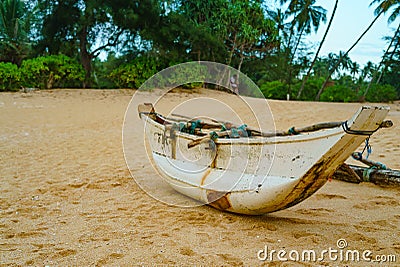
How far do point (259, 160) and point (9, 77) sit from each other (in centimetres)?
1339

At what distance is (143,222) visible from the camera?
3119 millimetres

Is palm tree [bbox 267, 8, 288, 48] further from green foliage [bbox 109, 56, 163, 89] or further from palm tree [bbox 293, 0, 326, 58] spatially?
green foliage [bbox 109, 56, 163, 89]

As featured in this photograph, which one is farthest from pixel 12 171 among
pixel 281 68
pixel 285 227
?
pixel 281 68

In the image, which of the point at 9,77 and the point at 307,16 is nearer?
the point at 9,77

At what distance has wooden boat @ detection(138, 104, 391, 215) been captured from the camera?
223 centimetres

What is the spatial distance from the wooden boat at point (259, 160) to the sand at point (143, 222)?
0.85ft

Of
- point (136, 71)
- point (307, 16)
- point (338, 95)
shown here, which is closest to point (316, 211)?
point (136, 71)

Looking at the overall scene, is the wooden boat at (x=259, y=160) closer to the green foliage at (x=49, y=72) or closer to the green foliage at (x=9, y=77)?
the green foliage at (x=49, y=72)

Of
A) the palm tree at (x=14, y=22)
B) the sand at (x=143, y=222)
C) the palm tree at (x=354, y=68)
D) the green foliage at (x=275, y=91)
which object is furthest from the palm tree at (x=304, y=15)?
the sand at (x=143, y=222)

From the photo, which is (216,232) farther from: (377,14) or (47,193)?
(377,14)

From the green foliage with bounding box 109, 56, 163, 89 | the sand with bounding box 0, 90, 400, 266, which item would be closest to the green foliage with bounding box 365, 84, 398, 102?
the green foliage with bounding box 109, 56, 163, 89

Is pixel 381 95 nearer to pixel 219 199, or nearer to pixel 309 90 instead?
pixel 309 90

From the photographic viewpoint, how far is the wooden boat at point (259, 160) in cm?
223

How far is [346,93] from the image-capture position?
19094 millimetres
